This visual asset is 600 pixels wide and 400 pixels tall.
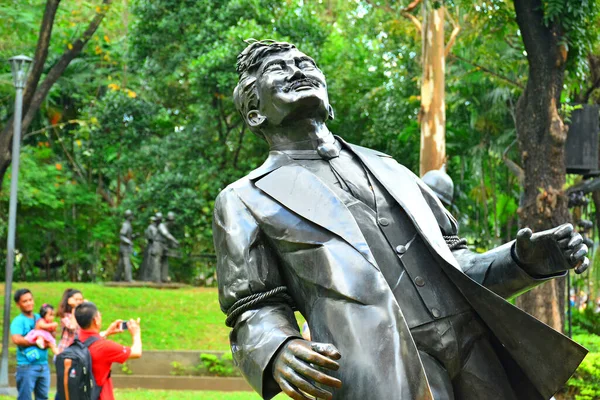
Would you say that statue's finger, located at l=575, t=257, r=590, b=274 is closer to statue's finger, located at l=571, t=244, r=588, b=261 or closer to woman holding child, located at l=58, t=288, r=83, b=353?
statue's finger, located at l=571, t=244, r=588, b=261

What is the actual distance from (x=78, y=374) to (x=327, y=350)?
4517mm

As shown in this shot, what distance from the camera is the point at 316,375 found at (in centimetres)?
288

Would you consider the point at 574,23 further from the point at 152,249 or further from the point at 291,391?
the point at 152,249

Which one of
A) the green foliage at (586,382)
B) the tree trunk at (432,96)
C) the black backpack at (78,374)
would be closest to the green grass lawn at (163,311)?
the tree trunk at (432,96)

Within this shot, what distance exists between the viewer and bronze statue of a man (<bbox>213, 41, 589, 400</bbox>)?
10.00 feet

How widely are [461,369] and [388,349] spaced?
1.32 ft

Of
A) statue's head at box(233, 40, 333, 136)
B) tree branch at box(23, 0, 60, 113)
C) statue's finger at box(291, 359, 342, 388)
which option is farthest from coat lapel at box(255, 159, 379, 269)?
tree branch at box(23, 0, 60, 113)

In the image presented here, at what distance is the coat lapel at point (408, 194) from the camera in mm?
3355

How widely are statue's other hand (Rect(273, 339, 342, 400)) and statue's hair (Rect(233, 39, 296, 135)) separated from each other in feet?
3.42

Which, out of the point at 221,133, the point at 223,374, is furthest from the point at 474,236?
the point at 223,374

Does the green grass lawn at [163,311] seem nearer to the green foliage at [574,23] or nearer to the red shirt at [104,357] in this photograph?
the green foliage at [574,23]

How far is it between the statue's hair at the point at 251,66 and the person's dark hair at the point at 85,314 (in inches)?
150

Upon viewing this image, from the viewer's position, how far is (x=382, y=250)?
334cm

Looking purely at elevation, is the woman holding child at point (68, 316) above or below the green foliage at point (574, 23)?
below
